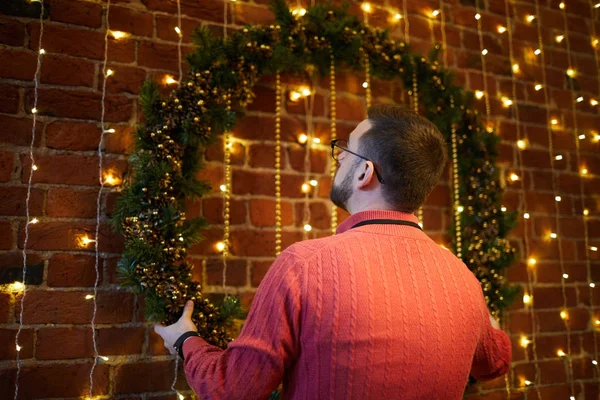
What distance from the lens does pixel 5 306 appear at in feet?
4.62

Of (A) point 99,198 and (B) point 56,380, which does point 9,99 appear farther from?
(B) point 56,380

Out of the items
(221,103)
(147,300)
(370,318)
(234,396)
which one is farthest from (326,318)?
(221,103)

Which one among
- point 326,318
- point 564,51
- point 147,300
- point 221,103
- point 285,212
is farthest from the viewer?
point 564,51

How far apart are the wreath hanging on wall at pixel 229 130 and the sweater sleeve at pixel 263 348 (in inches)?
16.4

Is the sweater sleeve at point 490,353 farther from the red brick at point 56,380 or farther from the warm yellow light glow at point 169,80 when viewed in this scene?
the warm yellow light glow at point 169,80

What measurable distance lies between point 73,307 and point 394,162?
1060 mm

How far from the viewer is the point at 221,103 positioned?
1644mm

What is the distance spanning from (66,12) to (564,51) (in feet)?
7.50

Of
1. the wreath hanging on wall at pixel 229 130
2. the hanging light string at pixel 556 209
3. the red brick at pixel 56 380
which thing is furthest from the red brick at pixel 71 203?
the hanging light string at pixel 556 209

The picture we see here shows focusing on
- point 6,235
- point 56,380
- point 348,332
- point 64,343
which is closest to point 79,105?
point 6,235

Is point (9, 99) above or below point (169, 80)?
below

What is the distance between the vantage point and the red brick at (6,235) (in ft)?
4.67

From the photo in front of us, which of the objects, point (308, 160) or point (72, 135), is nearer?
point (72, 135)

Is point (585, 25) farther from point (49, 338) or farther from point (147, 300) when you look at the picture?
point (49, 338)
